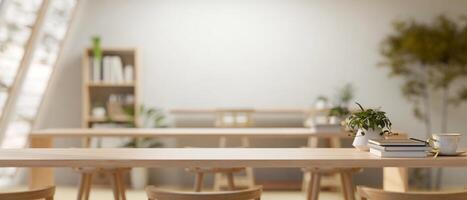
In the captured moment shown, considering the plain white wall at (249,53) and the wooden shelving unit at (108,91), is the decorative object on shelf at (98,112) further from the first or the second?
the plain white wall at (249,53)

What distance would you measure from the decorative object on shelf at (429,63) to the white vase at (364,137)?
12.5 feet

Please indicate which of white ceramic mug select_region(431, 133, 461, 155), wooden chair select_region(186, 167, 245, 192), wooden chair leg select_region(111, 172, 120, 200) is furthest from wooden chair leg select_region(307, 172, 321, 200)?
wooden chair leg select_region(111, 172, 120, 200)

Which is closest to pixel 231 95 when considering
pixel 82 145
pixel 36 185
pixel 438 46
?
pixel 82 145

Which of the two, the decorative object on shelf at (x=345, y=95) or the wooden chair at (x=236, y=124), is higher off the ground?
the decorative object on shelf at (x=345, y=95)

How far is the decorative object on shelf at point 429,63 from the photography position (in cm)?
708

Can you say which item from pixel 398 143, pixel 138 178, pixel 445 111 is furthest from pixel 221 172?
pixel 445 111

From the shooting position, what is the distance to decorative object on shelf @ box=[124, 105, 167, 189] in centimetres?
702

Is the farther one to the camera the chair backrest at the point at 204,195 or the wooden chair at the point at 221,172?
the wooden chair at the point at 221,172

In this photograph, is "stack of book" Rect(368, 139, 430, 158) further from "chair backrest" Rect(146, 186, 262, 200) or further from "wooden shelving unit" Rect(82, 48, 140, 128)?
"wooden shelving unit" Rect(82, 48, 140, 128)

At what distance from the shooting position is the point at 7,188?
7023 millimetres

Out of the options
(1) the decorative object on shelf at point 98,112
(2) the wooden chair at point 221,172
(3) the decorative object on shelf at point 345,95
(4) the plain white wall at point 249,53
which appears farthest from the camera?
(4) the plain white wall at point 249,53

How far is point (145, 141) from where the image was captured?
714cm

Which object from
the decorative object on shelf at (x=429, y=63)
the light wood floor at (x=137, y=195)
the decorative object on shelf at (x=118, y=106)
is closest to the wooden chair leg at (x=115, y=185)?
the light wood floor at (x=137, y=195)

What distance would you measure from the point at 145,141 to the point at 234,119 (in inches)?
43.1
